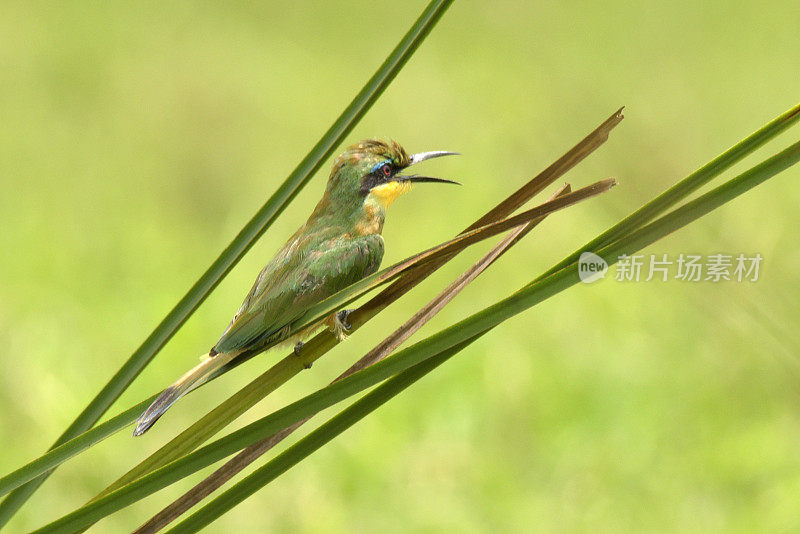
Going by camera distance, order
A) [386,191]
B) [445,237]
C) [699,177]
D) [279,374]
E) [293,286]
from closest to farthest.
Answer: [699,177] → [279,374] → [293,286] → [386,191] → [445,237]

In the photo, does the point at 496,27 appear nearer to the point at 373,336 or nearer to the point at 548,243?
the point at 548,243

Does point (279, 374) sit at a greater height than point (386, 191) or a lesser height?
lesser

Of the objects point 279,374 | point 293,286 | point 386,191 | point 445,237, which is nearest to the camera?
point 279,374

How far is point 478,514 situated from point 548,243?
0.89 m

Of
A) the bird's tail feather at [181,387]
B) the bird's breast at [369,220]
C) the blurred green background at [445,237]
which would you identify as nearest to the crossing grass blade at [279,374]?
the bird's tail feather at [181,387]

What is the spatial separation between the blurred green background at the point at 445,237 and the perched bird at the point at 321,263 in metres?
0.39

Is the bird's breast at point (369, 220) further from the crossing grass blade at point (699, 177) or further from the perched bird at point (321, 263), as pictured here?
the crossing grass blade at point (699, 177)

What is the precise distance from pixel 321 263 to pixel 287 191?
0.26 meters

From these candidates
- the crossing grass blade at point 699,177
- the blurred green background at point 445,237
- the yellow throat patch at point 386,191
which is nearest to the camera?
the crossing grass blade at point 699,177

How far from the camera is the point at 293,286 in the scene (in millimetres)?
873

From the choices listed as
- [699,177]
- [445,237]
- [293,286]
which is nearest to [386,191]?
[293,286]

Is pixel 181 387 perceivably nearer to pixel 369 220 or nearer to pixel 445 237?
pixel 369 220

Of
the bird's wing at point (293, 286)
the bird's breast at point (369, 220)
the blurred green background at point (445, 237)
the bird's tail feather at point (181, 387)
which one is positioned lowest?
the bird's tail feather at point (181, 387)

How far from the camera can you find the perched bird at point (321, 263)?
2.57ft
